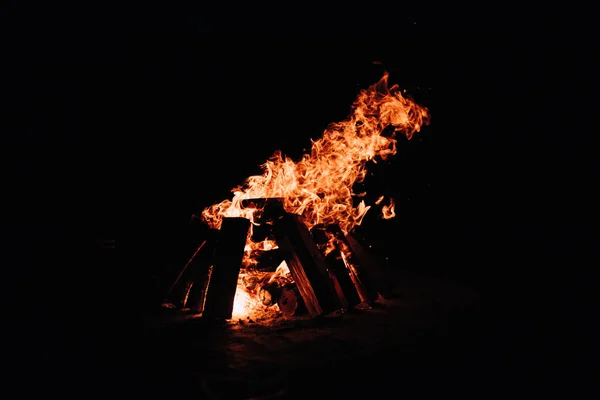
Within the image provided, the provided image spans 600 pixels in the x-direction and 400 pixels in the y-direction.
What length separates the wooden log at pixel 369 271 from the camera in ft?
20.1

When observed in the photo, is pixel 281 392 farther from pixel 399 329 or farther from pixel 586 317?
pixel 586 317

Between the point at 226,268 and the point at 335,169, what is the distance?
2350mm

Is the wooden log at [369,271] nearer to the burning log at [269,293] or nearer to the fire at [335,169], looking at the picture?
the fire at [335,169]

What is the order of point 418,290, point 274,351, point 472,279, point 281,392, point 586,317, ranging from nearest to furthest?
point 281,392
point 274,351
point 586,317
point 418,290
point 472,279

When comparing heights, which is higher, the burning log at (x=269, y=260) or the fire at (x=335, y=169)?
the fire at (x=335, y=169)

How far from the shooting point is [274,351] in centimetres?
407

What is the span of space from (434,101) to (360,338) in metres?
6.75

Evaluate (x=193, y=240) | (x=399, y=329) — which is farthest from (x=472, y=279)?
(x=193, y=240)

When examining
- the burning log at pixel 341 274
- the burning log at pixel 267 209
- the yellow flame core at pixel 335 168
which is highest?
the yellow flame core at pixel 335 168

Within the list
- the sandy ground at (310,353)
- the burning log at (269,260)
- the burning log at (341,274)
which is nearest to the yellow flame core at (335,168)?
the burning log at (341,274)

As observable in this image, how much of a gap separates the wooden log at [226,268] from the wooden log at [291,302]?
60 centimetres

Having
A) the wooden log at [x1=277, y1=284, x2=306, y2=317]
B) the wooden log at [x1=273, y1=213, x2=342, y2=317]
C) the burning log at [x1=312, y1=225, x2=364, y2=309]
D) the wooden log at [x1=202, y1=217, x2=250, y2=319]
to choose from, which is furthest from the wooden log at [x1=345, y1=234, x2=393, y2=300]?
the wooden log at [x1=202, y1=217, x2=250, y2=319]

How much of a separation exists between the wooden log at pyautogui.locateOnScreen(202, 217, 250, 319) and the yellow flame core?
28.3 inches

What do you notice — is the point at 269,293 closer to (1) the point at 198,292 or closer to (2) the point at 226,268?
(2) the point at 226,268
